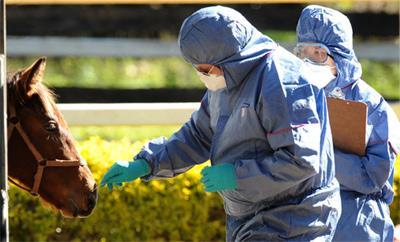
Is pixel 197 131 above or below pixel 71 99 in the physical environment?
above

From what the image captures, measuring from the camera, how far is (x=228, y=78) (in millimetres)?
4219

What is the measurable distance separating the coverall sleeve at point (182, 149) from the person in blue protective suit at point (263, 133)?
248 mm

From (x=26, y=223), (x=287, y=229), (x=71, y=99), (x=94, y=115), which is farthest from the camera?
(x=71, y=99)

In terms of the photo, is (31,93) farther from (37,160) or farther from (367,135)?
(367,135)

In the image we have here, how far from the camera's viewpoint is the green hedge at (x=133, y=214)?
23.4 ft

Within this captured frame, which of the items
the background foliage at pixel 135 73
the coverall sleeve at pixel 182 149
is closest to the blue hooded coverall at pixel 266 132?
the coverall sleeve at pixel 182 149

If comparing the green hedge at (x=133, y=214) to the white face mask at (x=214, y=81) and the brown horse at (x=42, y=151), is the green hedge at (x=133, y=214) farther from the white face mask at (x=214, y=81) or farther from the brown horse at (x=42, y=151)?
the white face mask at (x=214, y=81)

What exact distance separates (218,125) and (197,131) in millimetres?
333

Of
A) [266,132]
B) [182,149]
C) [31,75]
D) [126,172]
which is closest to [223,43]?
[266,132]

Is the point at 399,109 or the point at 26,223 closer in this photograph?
the point at 26,223

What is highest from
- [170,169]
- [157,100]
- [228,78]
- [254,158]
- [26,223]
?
[228,78]

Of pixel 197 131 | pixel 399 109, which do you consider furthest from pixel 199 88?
pixel 197 131

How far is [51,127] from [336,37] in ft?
4.61

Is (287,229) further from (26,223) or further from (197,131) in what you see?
(26,223)
